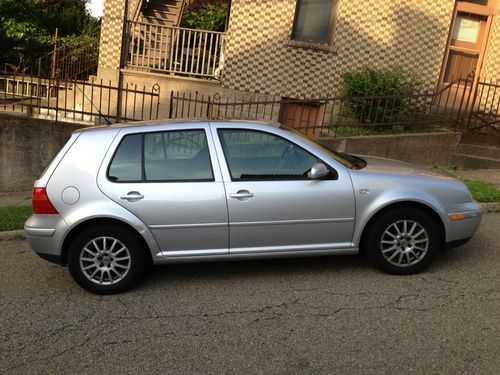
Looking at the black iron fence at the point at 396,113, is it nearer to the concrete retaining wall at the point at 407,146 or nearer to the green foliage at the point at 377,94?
the green foliage at the point at 377,94

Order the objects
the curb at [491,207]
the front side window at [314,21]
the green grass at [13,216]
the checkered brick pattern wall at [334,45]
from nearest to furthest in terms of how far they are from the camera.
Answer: the green grass at [13,216]
the curb at [491,207]
the checkered brick pattern wall at [334,45]
the front side window at [314,21]

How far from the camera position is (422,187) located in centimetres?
480

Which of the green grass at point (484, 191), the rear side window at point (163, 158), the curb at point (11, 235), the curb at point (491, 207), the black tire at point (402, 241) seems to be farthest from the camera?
the green grass at point (484, 191)

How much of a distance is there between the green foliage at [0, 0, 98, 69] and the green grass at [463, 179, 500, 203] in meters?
12.8

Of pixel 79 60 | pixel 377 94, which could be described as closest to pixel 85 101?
pixel 79 60

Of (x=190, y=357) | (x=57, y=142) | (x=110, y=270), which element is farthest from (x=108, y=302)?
(x=57, y=142)

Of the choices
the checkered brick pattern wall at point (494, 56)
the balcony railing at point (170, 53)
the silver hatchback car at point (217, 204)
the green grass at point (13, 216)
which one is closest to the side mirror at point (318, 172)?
the silver hatchback car at point (217, 204)

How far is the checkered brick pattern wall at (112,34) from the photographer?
1107cm

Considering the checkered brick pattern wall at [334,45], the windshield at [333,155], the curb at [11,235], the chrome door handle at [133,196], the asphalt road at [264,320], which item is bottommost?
the curb at [11,235]

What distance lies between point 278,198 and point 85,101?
769 centimetres

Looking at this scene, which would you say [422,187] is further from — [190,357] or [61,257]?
[61,257]

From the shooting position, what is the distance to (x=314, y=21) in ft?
34.9

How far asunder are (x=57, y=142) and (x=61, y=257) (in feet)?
14.6

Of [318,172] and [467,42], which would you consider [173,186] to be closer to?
[318,172]
